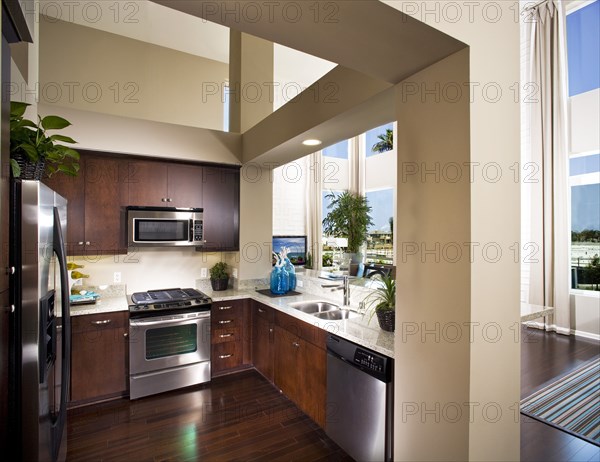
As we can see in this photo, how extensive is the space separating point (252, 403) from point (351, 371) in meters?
1.27

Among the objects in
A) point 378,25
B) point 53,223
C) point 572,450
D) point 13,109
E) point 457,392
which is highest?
point 378,25

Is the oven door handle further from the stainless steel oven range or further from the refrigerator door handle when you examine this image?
the refrigerator door handle

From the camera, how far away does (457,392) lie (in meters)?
1.47

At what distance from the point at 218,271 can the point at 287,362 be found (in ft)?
4.59

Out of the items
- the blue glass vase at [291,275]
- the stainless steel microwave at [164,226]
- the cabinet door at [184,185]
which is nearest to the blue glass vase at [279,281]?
the blue glass vase at [291,275]

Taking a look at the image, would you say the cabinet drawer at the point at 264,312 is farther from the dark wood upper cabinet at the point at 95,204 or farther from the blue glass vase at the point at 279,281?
the dark wood upper cabinet at the point at 95,204

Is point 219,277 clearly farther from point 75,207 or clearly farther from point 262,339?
point 75,207

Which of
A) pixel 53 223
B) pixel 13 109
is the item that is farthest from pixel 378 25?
pixel 53 223

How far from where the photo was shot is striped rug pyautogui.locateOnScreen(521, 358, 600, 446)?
270 centimetres

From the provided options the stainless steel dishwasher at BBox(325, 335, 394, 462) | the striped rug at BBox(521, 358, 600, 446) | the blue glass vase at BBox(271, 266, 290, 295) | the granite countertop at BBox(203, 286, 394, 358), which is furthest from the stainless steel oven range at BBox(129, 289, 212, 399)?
the striped rug at BBox(521, 358, 600, 446)

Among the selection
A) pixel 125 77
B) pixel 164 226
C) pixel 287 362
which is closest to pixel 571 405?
pixel 287 362

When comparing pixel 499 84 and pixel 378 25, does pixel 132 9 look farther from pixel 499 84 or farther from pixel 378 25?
pixel 499 84

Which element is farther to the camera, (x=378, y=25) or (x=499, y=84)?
(x=499, y=84)

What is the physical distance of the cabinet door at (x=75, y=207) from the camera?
3026mm
